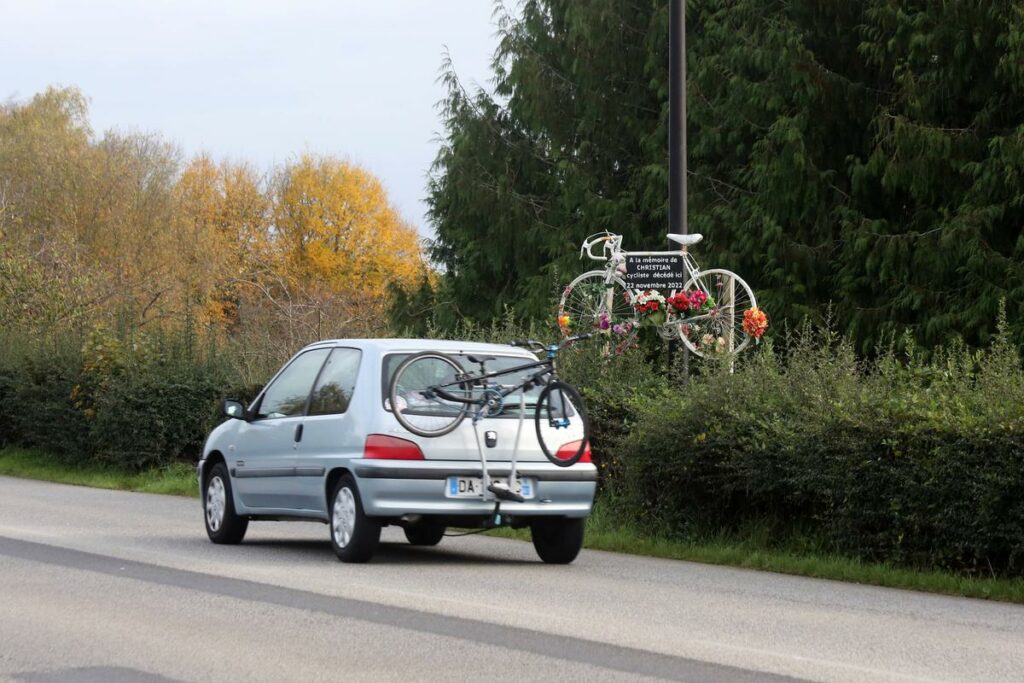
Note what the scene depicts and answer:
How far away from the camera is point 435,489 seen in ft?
41.4

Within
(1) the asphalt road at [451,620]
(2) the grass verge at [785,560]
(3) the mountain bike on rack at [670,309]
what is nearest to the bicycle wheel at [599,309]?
(3) the mountain bike on rack at [670,309]

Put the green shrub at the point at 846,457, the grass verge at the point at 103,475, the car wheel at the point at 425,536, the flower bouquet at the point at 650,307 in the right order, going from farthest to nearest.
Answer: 1. the grass verge at the point at 103,475
2. the flower bouquet at the point at 650,307
3. the car wheel at the point at 425,536
4. the green shrub at the point at 846,457

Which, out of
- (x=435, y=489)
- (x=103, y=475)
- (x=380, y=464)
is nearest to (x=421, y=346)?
(x=380, y=464)

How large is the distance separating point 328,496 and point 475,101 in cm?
2667

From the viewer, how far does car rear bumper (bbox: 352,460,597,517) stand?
1253cm

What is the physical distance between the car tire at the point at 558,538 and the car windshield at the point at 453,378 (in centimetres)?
100

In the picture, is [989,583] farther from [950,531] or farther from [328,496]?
[328,496]

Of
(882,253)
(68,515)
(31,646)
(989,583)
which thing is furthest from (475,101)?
(31,646)

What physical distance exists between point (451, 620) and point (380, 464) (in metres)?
2.93

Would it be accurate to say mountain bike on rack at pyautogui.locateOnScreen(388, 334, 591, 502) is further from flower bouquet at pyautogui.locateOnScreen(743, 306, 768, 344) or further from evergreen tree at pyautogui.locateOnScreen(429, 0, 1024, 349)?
evergreen tree at pyautogui.locateOnScreen(429, 0, 1024, 349)

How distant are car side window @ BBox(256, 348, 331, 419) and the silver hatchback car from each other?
0.01m

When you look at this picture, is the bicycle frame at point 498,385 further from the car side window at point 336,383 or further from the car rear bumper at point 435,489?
the car side window at point 336,383

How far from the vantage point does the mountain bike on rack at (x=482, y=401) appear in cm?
1284

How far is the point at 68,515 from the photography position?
18.1m
